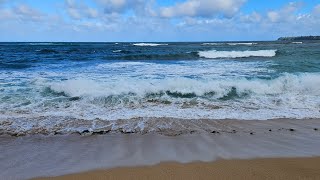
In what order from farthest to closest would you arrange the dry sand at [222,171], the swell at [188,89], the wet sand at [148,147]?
the swell at [188,89] < the wet sand at [148,147] < the dry sand at [222,171]

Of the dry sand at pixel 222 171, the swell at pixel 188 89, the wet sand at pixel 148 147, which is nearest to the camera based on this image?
the dry sand at pixel 222 171

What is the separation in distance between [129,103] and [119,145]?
10.8ft

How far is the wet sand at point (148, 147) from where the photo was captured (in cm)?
435

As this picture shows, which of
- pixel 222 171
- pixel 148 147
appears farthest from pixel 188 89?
pixel 222 171

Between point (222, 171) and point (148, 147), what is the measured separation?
4.61 ft

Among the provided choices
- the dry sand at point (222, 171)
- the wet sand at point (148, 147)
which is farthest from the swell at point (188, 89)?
the dry sand at point (222, 171)

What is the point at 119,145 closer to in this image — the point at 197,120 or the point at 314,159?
the point at 197,120

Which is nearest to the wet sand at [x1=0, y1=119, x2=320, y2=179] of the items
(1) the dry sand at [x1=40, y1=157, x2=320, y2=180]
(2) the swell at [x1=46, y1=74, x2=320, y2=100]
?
(1) the dry sand at [x1=40, y1=157, x2=320, y2=180]

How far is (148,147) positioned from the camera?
16.6 ft

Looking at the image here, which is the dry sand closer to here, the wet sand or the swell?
the wet sand

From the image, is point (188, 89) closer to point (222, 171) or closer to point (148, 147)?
point (148, 147)

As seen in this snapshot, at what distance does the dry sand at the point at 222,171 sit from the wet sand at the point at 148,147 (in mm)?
174

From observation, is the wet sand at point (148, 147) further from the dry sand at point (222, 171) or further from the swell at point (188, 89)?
the swell at point (188, 89)

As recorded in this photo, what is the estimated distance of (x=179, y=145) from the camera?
5.15 metres
